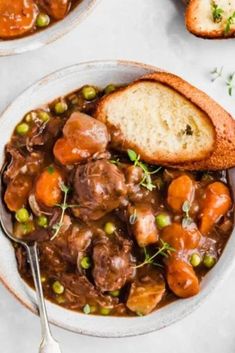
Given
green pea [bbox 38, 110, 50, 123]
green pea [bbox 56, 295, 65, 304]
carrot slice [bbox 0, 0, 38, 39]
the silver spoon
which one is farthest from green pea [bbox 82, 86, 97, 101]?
green pea [bbox 56, 295, 65, 304]

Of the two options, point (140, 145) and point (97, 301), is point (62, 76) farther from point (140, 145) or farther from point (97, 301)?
point (97, 301)

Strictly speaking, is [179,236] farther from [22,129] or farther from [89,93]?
[22,129]

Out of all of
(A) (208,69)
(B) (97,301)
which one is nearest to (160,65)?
(A) (208,69)

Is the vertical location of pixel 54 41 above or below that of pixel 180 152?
above

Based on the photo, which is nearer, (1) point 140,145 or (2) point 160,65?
(1) point 140,145

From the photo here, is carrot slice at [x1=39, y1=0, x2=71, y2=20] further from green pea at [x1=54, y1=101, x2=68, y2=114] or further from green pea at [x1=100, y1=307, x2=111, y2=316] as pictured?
green pea at [x1=100, y1=307, x2=111, y2=316]
